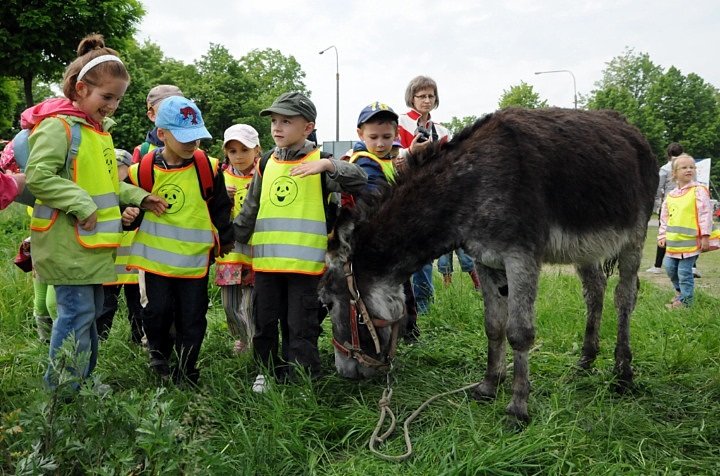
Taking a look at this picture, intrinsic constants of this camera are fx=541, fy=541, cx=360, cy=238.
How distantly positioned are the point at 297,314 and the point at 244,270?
2.79 feet

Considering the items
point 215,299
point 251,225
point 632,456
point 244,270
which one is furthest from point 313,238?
point 215,299

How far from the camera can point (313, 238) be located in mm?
3480

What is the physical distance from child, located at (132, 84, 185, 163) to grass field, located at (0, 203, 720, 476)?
58.1 inches

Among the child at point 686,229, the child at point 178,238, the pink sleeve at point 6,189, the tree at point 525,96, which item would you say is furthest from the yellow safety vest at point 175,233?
the tree at point 525,96

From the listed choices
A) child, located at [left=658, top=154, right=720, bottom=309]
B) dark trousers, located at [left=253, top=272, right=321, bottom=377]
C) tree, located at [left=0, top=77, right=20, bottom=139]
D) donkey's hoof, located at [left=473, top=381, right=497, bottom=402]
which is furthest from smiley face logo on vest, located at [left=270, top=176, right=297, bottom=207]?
tree, located at [left=0, top=77, right=20, bottom=139]

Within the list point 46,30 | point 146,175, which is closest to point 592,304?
point 146,175

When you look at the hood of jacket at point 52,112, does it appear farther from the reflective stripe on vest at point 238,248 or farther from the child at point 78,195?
the reflective stripe on vest at point 238,248

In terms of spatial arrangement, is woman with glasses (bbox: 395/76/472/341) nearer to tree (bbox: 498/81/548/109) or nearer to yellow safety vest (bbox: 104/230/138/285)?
yellow safety vest (bbox: 104/230/138/285)

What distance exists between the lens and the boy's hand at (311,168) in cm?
327

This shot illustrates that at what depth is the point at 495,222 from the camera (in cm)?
306

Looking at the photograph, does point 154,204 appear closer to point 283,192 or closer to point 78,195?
point 78,195

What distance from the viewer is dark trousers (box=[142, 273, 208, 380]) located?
344 cm

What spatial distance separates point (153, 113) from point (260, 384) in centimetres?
237

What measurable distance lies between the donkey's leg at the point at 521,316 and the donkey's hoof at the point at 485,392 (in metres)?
0.38
